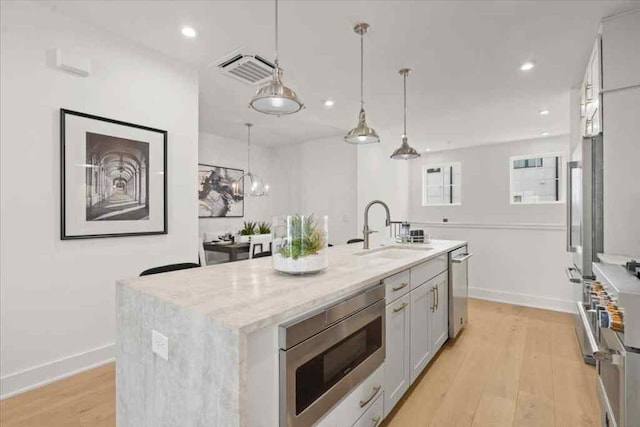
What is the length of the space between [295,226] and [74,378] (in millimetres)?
2123

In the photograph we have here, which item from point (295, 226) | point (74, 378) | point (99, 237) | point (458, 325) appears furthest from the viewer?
point (458, 325)

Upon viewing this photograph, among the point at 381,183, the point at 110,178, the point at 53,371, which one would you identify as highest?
the point at 381,183

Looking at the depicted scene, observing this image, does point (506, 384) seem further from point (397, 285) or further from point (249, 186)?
point (249, 186)

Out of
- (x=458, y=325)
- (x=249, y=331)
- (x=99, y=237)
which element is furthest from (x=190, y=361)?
(x=458, y=325)

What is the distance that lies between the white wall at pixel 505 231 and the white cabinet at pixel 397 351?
3.55 meters

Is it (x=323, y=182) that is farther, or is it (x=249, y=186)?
(x=249, y=186)

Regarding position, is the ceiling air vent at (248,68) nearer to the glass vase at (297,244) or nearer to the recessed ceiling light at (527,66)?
the glass vase at (297,244)

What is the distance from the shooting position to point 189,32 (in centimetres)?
238

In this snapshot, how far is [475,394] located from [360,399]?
1.19 m

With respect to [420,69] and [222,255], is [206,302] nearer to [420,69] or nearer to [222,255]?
[420,69]

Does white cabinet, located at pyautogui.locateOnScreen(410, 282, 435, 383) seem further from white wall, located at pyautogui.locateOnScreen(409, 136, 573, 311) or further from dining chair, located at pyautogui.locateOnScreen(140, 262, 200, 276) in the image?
white wall, located at pyautogui.locateOnScreen(409, 136, 573, 311)

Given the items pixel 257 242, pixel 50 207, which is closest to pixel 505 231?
pixel 257 242

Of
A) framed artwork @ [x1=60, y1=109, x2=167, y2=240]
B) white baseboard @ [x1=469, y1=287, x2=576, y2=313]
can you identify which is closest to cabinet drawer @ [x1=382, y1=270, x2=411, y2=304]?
framed artwork @ [x1=60, y1=109, x2=167, y2=240]

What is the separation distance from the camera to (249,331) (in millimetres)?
952
